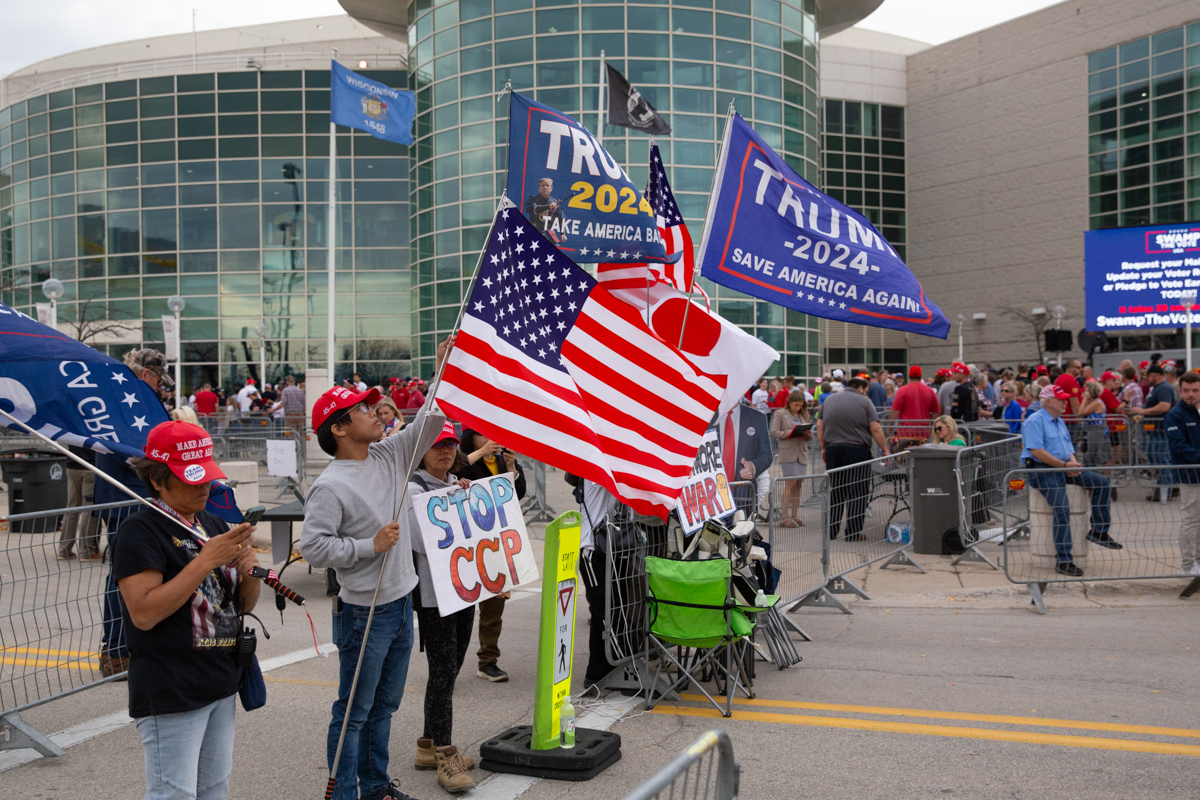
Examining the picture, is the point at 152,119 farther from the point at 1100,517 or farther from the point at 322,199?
the point at 1100,517

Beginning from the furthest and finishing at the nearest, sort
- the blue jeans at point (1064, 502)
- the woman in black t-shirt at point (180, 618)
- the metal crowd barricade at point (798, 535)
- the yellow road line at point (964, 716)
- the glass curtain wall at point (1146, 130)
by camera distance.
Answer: the glass curtain wall at point (1146, 130) < the blue jeans at point (1064, 502) < the metal crowd barricade at point (798, 535) < the yellow road line at point (964, 716) < the woman in black t-shirt at point (180, 618)

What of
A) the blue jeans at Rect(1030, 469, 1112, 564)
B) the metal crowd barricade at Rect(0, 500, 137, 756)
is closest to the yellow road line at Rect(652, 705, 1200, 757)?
the metal crowd barricade at Rect(0, 500, 137, 756)

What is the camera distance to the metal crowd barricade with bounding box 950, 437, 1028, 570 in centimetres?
1053

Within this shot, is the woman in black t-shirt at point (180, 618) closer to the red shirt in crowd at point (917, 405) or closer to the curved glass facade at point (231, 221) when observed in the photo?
the red shirt in crowd at point (917, 405)

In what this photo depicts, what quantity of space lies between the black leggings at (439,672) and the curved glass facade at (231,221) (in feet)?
116

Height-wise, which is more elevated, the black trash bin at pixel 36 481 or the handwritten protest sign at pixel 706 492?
the handwritten protest sign at pixel 706 492

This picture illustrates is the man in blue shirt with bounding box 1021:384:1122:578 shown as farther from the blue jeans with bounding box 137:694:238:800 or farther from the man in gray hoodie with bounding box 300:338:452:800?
the blue jeans with bounding box 137:694:238:800

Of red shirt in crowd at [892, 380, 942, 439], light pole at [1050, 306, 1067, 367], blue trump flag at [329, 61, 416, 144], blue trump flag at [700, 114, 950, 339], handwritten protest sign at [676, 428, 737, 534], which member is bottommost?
handwritten protest sign at [676, 428, 737, 534]

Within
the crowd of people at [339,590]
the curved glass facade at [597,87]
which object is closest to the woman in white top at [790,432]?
the crowd of people at [339,590]

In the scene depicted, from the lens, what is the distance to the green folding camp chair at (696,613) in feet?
19.1

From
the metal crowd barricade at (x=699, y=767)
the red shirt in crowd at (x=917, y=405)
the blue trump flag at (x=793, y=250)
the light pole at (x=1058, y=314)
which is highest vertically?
the light pole at (x=1058, y=314)

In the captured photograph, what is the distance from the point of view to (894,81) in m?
51.8

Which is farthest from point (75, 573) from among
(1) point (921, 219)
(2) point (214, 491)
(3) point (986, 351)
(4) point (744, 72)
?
(1) point (921, 219)

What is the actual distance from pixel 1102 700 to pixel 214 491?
5.37 meters
